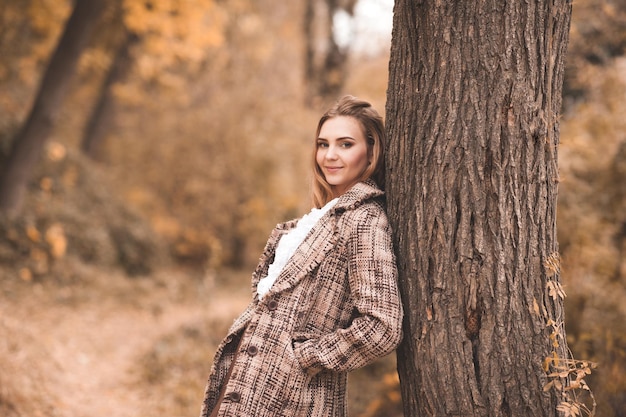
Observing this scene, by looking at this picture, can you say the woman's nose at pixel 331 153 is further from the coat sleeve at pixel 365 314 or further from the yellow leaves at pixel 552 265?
the yellow leaves at pixel 552 265

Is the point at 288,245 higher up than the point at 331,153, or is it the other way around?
the point at 331,153

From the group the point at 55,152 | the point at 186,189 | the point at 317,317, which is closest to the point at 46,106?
the point at 55,152

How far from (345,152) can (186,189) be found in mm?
9442

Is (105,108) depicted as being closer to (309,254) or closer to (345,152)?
(345,152)

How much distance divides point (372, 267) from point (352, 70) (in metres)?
11.1

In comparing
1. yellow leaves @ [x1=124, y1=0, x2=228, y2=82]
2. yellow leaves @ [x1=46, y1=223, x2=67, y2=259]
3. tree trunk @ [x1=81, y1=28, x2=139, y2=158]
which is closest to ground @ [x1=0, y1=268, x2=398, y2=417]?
yellow leaves @ [x1=46, y1=223, x2=67, y2=259]

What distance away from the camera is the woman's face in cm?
292

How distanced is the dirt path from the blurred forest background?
0.03 meters

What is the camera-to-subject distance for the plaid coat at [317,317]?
247 cm

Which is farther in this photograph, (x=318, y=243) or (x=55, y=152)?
(x=55, y=152)

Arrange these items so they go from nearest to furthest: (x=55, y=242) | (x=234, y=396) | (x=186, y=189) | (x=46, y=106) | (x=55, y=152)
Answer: (x=234, y=396) < (x=46, y=106) < (x=55, y=242) < (x=55, y=152) < (x=186, y=189)

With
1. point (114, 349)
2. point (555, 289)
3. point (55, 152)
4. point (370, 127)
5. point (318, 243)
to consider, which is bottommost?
point (114, 349)

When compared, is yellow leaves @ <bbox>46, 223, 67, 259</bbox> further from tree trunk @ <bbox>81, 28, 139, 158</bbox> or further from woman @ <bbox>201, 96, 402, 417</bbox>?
woman @ <bbox>201, 96, 402, 417</bbox>

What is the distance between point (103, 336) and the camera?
7.28 m
